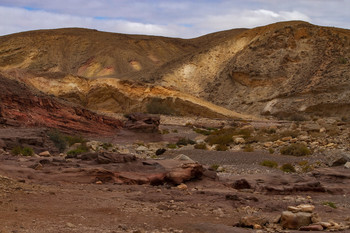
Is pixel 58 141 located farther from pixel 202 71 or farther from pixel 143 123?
pixel 202 71

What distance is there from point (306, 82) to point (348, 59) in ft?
18.2

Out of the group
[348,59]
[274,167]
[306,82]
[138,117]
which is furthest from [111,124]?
[348,59]

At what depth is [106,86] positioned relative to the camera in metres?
48.3

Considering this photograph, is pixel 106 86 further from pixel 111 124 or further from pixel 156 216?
pixel 156 216

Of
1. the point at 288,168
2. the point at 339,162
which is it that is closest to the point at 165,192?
the point at 288,168

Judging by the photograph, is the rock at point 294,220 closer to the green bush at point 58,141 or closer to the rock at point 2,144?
the rock at point 2,144

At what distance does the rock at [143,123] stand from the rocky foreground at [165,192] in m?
9.16

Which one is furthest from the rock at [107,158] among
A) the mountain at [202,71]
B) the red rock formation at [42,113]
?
the mountain at [202,71]

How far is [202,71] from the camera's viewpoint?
65875mm

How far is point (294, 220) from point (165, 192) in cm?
353

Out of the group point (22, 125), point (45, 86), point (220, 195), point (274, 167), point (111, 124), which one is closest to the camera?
point (220, 195)

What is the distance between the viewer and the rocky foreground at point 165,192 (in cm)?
724

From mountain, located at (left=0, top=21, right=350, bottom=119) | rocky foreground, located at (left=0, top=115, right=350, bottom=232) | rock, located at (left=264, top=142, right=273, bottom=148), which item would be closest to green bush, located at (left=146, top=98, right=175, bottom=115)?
mountain, located at (left=0, top=21, right=350, bottom=119)

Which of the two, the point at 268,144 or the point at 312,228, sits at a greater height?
the point at 312,228
